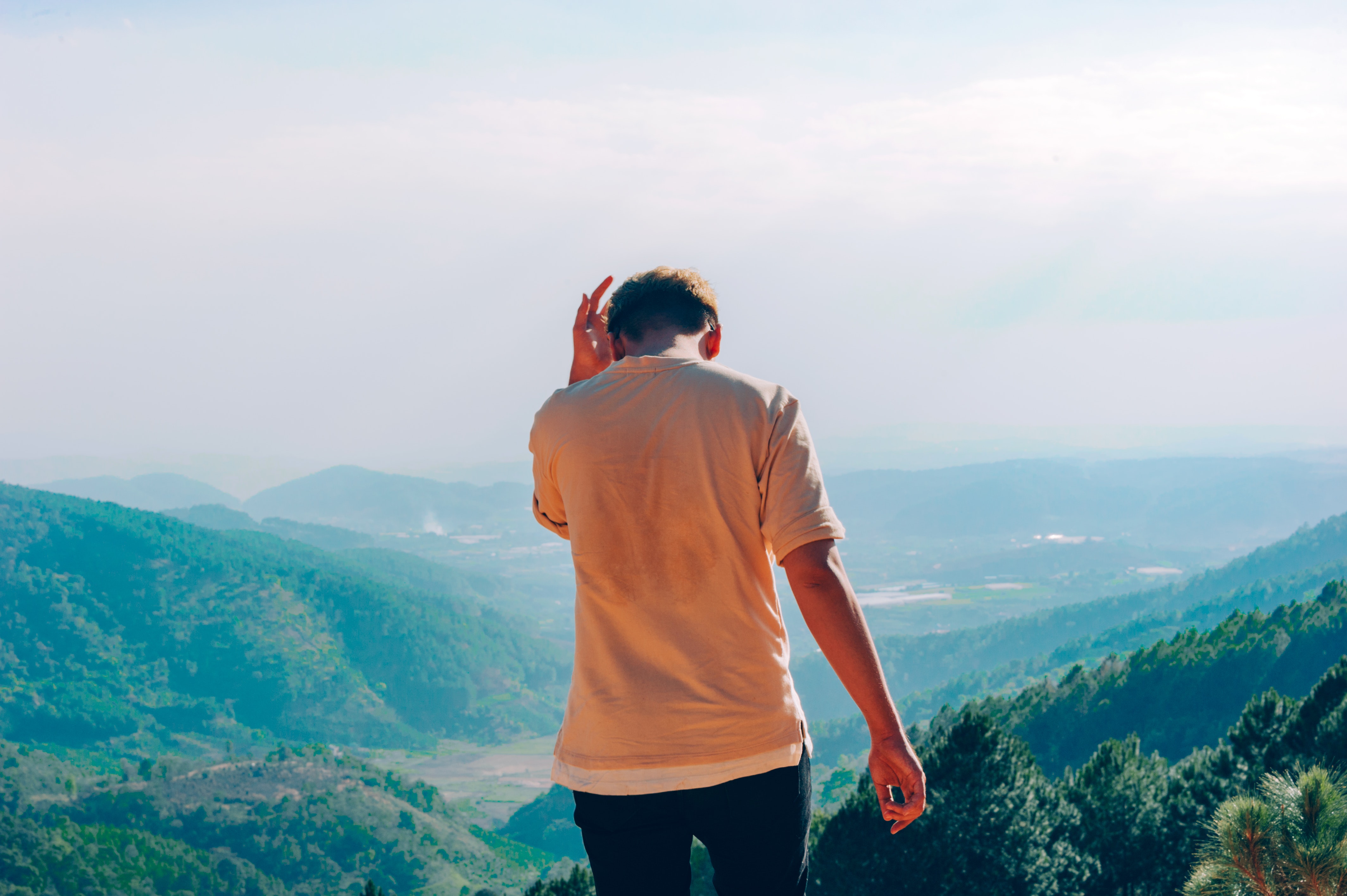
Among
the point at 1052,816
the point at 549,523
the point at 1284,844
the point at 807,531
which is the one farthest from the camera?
the point at 1052,816

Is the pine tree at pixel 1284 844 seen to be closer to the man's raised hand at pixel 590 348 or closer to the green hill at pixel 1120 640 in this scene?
the man's raised hand at pixel 590 348

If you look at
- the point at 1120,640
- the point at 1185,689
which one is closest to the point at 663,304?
the point at 1185,689

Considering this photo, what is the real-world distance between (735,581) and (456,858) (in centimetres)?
12465

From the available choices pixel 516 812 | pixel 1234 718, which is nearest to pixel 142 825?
pixel 516 812

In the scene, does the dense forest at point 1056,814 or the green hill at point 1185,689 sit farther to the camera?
the green hill at point 1185,689

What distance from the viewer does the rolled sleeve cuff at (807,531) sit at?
216 cm

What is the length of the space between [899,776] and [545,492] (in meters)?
1.12

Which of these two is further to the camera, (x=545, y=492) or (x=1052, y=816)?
(x=1052, y=816)

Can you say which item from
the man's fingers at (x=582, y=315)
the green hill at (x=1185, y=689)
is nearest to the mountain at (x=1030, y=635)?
the green hill at (x=1185, y=689)

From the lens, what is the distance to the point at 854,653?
2219mm

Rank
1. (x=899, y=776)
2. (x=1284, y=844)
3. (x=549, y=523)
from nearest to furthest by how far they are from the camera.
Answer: (x=899, y=776) < (x=549, y=523) < (x=1284, y=844)

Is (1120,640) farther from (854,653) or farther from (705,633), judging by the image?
(705,633)

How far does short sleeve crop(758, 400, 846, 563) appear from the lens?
217cm

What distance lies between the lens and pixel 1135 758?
34.1 m
